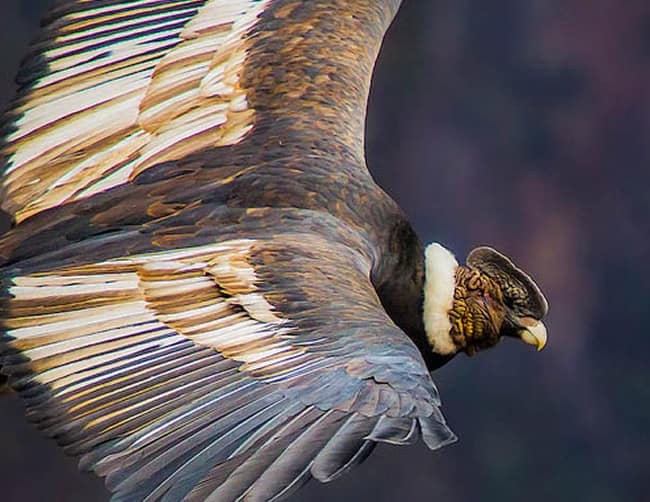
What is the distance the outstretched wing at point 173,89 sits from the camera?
3.05m

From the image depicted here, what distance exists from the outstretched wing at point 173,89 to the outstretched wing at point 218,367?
0.41m

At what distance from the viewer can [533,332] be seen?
3176mm

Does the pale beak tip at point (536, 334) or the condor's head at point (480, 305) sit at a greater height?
the condor's head at point (480, 305)

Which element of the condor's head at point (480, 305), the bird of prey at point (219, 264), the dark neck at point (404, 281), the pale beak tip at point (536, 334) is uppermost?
the bird of prey at point (219, 264)

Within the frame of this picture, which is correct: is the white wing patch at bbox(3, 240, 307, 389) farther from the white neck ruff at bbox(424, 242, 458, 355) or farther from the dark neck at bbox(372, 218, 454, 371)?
the white neck ruff at bbox(424, 242, 458, 355)

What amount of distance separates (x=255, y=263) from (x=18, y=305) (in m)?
0.39

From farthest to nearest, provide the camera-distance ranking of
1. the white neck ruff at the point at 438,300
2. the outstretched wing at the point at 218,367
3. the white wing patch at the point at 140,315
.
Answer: the white neck ruff at the point at 438,300 → the white wing patch at the point at 140,315 → the outstretched wing at the point at 218,367

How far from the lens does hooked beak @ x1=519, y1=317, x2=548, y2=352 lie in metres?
3.17

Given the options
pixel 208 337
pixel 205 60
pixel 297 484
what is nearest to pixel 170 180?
pixel 205 60

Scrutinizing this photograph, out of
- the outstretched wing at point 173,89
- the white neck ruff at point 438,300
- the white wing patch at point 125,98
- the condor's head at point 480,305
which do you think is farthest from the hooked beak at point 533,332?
A: the white wing patch at point 125,98

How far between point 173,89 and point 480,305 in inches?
30.0

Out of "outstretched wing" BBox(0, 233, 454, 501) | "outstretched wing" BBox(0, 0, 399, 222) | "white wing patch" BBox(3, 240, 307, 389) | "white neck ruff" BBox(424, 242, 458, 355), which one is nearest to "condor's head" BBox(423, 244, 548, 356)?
"white neck ruff" BBox(424, 242, 458, 355)

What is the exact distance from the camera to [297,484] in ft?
6.76

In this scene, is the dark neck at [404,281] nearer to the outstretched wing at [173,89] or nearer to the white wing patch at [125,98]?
the outstretched wing at [173,89]
